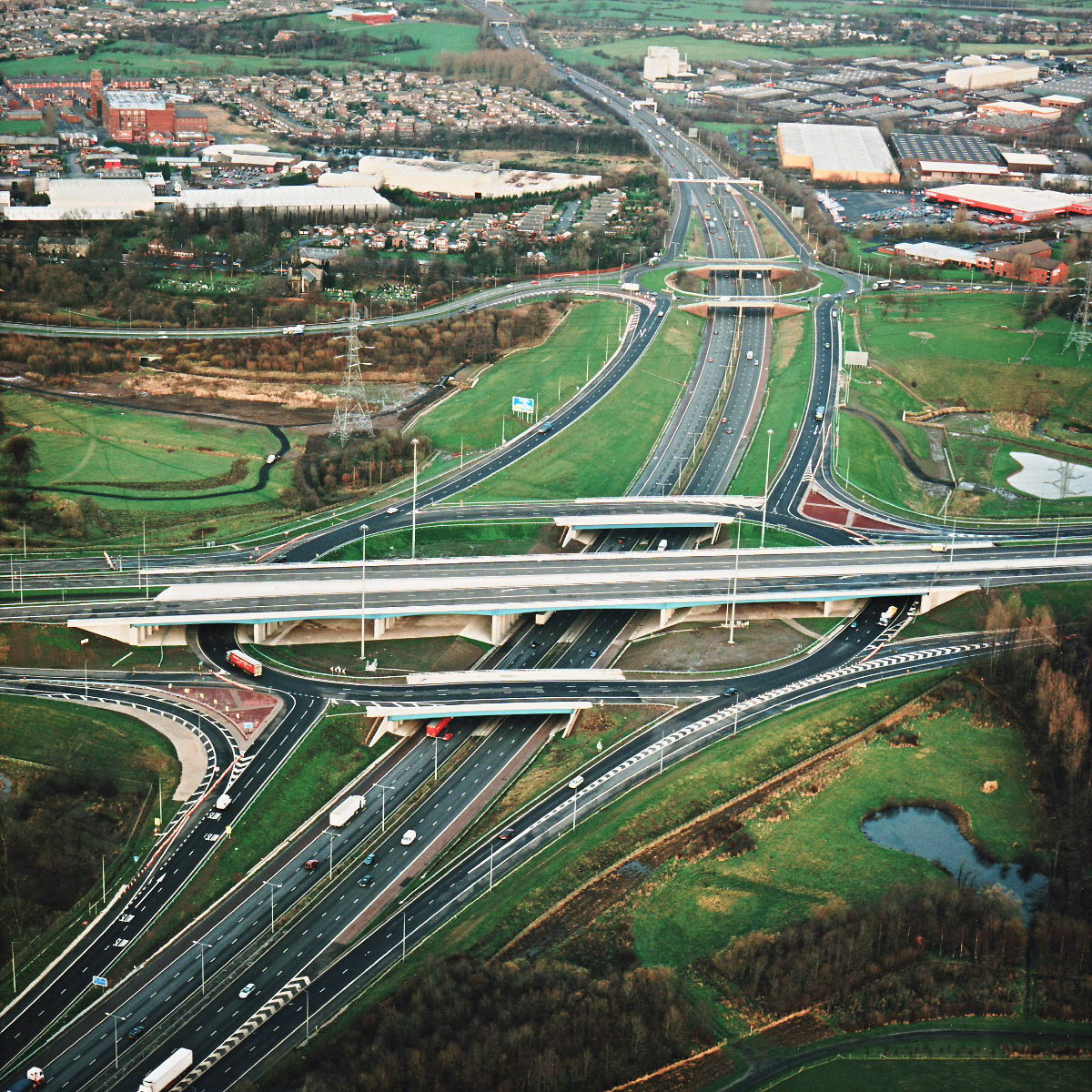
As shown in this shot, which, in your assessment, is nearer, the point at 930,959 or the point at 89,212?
the point at 930,959

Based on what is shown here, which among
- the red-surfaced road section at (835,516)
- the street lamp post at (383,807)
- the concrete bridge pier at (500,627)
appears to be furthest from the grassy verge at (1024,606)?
the street lamp post at (383,807)

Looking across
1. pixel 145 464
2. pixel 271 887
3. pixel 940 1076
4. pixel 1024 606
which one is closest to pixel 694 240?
pixel 145 464

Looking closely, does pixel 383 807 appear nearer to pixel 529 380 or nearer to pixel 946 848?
pixel 946 848

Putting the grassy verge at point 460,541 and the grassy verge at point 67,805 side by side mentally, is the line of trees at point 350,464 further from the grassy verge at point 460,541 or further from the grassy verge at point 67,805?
the grassy verge at point 67,805

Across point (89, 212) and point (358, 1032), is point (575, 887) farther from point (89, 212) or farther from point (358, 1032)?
point (89, 212)

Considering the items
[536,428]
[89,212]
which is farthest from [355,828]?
[89,212]

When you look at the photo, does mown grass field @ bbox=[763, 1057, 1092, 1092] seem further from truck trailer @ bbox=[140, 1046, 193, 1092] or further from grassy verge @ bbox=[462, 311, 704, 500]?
grassy verge @ bbox=[462, 311, 704, 500]
